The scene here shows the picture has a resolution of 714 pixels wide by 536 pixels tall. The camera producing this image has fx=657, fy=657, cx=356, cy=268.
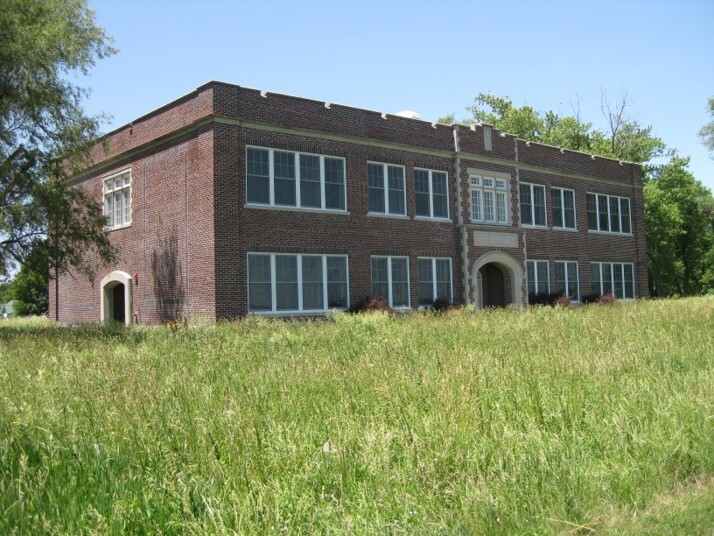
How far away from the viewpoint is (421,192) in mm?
25984

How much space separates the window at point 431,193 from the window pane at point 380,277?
276 cm

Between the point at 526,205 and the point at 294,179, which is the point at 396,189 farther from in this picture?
the point at 526,205

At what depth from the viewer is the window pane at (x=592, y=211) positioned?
33969mm

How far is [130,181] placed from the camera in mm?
24500

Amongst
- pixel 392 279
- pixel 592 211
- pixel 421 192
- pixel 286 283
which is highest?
pixel 592 211

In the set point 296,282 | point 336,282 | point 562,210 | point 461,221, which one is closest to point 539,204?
point 562,210

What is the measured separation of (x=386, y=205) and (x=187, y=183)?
7.39 m

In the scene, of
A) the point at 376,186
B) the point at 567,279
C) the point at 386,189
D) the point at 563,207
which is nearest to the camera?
the point at 376,186

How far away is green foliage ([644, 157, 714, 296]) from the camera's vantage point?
4841 centimetres

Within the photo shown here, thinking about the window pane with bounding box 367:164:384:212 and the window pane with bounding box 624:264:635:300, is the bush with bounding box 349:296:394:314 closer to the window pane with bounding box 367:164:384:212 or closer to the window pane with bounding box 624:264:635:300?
the window pane with bounding box 367:164:384:212

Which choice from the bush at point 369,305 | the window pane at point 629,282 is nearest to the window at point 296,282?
the bush at point 369,305

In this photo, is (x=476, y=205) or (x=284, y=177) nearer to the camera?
(x=284, y=177)

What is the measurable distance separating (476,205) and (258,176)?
10.8 meters

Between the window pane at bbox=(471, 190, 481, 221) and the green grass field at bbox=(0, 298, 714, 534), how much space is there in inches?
747
